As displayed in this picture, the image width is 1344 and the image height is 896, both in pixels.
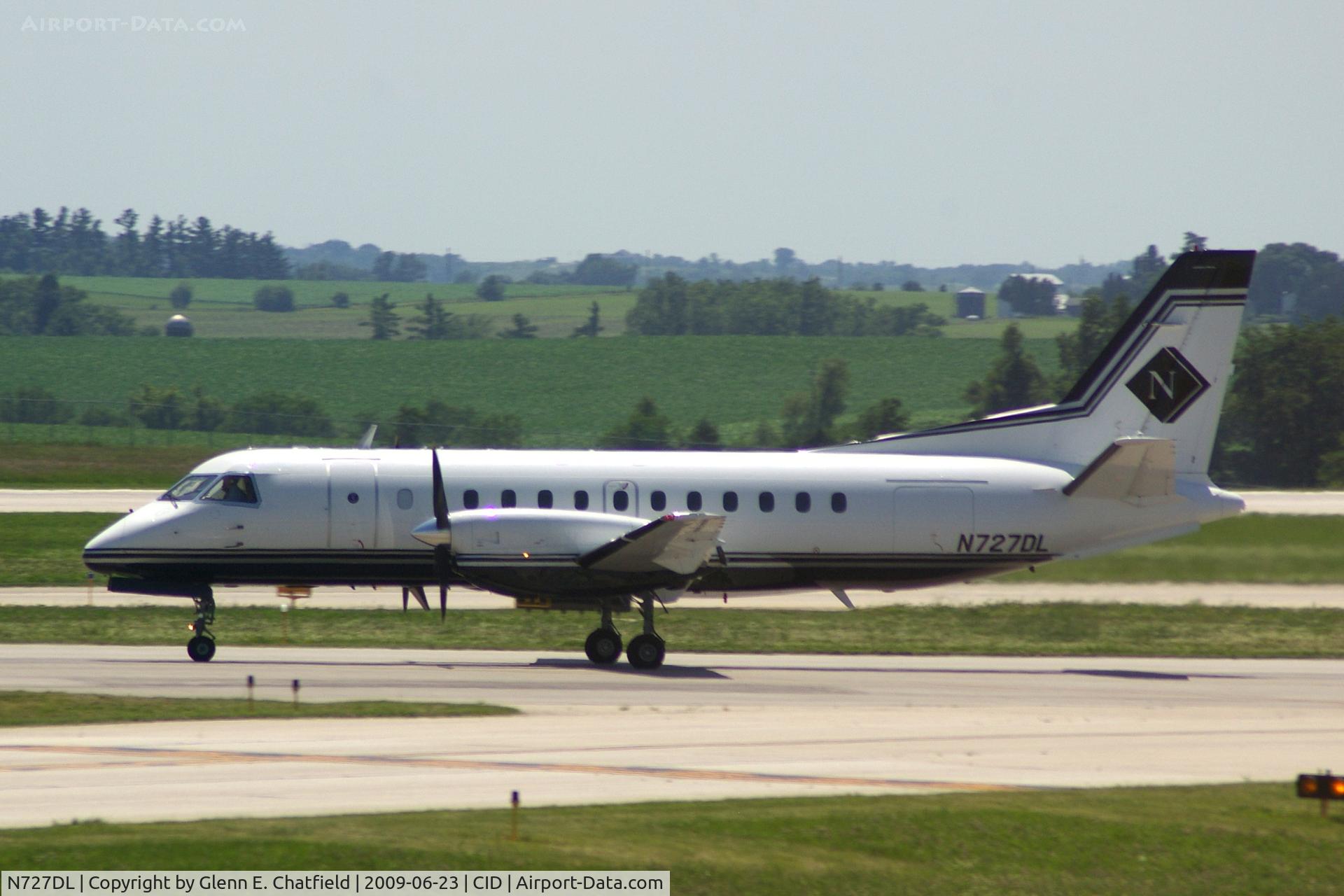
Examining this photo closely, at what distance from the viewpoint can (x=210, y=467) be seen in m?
25.6

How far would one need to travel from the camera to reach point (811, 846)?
13.1 metres

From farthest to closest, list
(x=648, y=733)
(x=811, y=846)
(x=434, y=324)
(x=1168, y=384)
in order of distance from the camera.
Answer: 1. (x=434, y=324)
2. (x=1168, y=384)
3. (x=648, y=733)
4. (x=811, y=846)

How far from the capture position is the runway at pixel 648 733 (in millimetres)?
14992

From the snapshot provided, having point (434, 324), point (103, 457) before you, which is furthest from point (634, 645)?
point (434, 324)

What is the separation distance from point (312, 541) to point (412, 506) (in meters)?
1.73

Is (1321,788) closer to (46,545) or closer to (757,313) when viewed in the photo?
(46,545)

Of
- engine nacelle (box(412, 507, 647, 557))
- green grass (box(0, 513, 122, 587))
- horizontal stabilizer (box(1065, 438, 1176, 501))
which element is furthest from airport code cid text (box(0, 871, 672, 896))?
green grass (box(0, 513, 122, 587))

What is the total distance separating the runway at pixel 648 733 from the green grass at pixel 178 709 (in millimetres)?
462

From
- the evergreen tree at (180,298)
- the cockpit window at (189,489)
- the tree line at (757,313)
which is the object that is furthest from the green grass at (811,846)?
the evergreen tree at (180,298)

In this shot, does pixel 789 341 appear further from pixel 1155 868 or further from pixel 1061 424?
pixel 1155 868

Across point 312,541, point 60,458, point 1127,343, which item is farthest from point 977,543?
point 60,458

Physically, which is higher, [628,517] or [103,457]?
[628,517]

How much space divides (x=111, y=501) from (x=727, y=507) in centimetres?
2979

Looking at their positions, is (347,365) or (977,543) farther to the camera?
(347,365)
